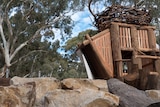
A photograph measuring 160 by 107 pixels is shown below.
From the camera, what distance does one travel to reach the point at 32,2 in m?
15.9

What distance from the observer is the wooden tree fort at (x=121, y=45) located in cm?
602

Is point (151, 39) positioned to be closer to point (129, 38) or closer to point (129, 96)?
point (129, 38)

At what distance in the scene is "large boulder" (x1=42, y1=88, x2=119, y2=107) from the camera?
13.1ft

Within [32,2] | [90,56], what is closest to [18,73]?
[32,2]

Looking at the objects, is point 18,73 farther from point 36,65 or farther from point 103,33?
point 103,33

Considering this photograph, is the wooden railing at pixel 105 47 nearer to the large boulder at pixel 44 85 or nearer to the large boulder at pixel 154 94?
the large boulder at pixel 154 94

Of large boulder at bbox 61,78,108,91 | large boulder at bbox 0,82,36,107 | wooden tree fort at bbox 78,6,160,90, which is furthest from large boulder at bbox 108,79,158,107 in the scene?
large boulder at bbox 0,82,36,107

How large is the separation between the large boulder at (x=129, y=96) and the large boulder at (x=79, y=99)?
0.89 ft

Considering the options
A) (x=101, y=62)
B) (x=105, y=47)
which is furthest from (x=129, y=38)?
(x=101, y=62)

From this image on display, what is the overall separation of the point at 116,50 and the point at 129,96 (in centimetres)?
178

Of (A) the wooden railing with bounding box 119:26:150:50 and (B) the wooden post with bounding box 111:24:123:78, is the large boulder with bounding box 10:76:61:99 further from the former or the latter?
(A) the wooden railing with bounding box 119:26:150:50

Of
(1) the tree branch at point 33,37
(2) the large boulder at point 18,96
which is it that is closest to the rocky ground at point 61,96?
(2) the large boulder at point 18,96

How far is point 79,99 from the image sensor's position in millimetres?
4117

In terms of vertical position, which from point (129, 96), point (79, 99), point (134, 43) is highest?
point (134, 43)
